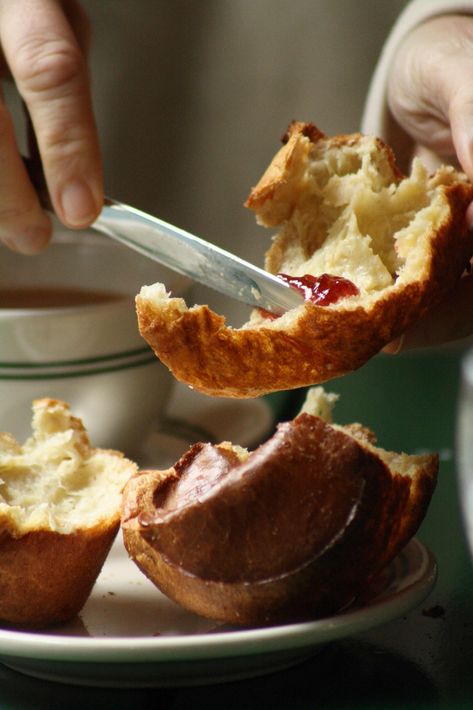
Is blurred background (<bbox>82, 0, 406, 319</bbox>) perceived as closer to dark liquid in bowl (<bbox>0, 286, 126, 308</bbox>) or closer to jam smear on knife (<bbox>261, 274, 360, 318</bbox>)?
dark liquid in bowl (<bbox>0, 286, 126, 308</bbox>)

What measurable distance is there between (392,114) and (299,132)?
1.16 meters

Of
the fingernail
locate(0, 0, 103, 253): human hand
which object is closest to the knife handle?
locate(0, 0, 103, 253): human hand

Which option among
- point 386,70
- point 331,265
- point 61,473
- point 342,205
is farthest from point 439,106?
point 61,473

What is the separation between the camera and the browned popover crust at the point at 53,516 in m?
1.46

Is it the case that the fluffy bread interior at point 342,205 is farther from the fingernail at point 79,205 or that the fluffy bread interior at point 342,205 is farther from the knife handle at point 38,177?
the knife handle at point 38,177

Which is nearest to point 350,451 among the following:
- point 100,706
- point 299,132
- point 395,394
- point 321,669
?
point 321,669

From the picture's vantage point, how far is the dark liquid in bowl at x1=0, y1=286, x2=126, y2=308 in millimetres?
2572

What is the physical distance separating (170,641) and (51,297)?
1518 millimetres

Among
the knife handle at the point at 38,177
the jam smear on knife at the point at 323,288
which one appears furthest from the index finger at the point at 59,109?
the jam smear on knife at the point at 323,288

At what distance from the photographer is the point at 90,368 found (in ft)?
7.79

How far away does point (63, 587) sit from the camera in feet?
4.83

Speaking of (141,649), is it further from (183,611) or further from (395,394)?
(395,394)

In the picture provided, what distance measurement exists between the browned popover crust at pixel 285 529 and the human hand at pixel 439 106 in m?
0.43

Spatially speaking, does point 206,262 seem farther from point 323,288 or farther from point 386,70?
point 386,70
